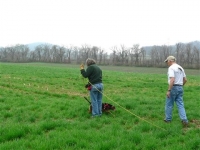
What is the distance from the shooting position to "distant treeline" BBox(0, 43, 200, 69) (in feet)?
375

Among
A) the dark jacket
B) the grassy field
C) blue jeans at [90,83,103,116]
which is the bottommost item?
the grassy field

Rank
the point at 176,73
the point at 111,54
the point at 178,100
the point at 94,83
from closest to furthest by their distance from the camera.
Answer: the point at 176,73 → the point at 178,100 → the point at 94,83 → the point at 111,54

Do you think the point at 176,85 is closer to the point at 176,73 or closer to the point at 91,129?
the point at 176,73

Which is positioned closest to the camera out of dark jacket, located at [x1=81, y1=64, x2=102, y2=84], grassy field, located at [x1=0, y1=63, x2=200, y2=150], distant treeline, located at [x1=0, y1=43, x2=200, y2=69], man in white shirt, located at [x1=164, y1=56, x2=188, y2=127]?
grassy field, located at [x1=0, y1=63, x2=200, y2=150]

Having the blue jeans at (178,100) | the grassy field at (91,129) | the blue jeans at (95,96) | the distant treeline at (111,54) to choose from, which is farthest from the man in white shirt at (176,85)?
the distant treeline at (111,54)

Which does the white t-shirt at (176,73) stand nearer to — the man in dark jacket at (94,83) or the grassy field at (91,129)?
the grassy field at (91,129)

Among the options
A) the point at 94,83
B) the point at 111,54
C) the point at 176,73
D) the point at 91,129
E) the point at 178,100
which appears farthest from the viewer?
the point at 111,54

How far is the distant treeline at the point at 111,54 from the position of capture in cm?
11438

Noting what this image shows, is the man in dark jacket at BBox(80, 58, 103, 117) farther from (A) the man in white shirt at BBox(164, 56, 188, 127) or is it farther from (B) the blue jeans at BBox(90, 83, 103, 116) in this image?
(A) the man in white shirt at BBox(164, 56, 188, 127)

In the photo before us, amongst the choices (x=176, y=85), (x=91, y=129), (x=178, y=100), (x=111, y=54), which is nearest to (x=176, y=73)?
(x=176, y=85)

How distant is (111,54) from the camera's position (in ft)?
451

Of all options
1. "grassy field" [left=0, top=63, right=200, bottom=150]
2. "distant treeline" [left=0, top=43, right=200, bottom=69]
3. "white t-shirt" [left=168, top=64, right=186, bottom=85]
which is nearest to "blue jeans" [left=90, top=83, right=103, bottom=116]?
"grassy field" [left=0, top=63, right=200, bottom=150]

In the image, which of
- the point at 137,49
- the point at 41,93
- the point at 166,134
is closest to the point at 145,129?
the point at 166,134

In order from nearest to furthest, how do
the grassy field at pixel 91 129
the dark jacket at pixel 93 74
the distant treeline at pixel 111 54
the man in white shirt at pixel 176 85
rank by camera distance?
the grassy field at pixel 91 129 < the man in white shirt at pixel 176 85 < the dark jacket at pixel 93 74 < the distant treeline at pixel 111 54
